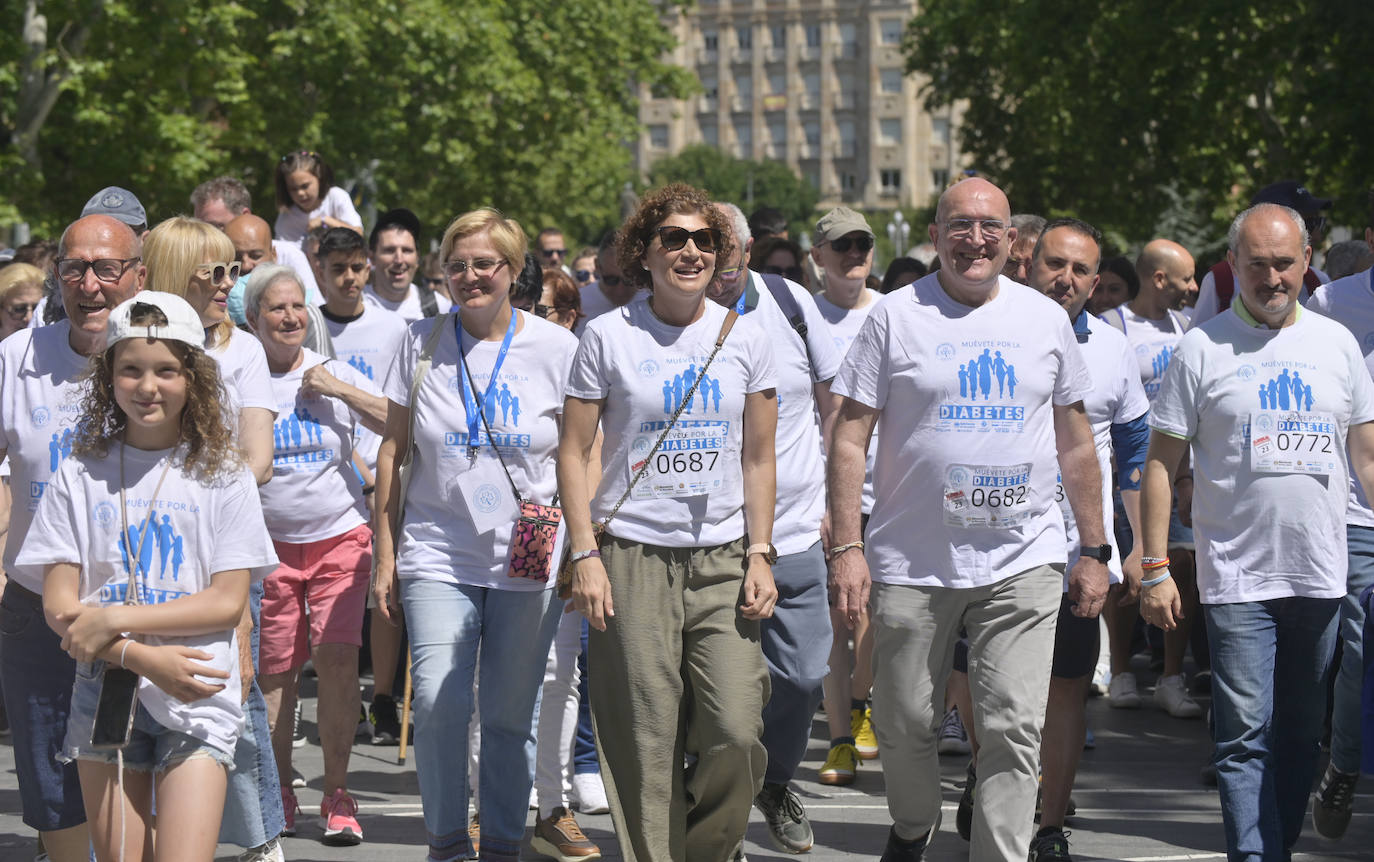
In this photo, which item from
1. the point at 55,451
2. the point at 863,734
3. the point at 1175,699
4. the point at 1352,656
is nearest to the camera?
the point at 55,451

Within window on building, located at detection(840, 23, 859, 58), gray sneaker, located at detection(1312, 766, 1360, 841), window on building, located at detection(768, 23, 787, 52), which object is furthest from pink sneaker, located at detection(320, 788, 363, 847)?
window on building, located at detection(768, 23, 787, 52)

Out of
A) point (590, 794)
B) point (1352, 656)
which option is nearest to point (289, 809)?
point (590, 794)

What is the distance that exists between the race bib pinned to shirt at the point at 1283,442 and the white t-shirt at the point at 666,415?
5.11 ft

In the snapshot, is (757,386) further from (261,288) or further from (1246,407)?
(261,288)

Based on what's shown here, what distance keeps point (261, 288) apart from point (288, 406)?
1.44ft

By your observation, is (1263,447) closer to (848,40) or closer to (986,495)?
(986,495)

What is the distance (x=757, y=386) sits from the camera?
5629 millimetres

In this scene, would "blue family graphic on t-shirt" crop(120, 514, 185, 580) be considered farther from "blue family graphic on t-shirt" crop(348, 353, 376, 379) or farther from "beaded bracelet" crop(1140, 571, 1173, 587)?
"blue family graphic on t-shirt" crop(348, 353, 376, 379)

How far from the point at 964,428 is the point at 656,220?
110 cm

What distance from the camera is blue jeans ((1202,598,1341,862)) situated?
18.6 ft

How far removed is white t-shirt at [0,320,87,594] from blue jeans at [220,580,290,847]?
68 cm

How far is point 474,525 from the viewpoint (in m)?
5.85

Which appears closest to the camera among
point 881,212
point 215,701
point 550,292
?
point 215,701

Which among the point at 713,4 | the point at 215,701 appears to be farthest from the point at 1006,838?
the point at 713,4
